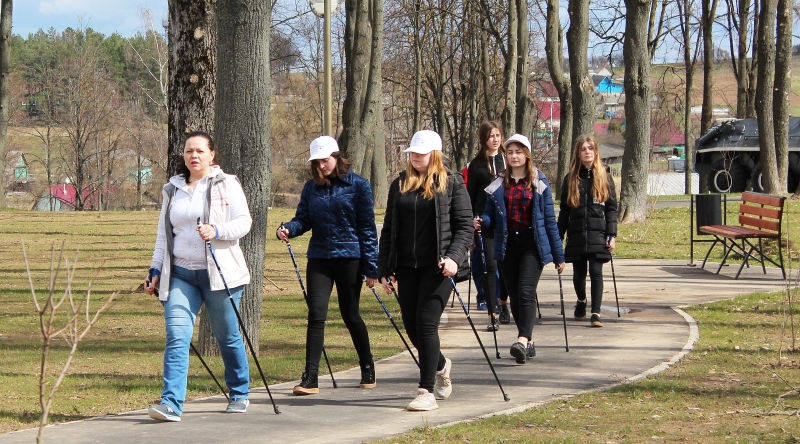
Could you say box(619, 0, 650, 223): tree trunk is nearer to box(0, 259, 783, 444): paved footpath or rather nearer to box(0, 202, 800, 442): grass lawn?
box(0, 202, 800, 442): grass lawn

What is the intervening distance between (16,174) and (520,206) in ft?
204

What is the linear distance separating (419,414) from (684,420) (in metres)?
1.64

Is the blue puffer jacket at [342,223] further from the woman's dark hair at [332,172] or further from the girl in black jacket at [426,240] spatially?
the girl in black jacket at [426,240]

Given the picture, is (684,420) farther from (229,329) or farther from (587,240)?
(587,240)

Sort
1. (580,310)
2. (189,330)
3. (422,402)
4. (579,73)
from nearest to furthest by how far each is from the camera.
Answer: (189,330) → (422,402) → (580,310) → (579,73)

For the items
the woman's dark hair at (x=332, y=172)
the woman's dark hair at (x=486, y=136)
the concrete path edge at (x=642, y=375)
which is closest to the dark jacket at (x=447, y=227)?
the woman's dark hair at (x=332, y=172)

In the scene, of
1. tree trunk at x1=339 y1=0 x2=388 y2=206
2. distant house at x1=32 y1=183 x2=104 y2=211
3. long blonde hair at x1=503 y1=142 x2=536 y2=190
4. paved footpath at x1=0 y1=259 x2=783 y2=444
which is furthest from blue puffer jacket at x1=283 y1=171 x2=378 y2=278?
distant house at x1=32 y1=183 x2=104 y2=211

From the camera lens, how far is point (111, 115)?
207 ft

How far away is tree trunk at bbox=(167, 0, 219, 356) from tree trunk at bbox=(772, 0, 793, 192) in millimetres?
18384

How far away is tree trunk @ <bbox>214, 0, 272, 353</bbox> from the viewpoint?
355 inches

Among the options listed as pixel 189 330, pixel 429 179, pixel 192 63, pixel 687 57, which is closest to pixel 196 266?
pixel 189 330

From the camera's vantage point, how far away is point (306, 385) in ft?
25.1

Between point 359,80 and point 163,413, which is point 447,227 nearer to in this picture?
point 163,413

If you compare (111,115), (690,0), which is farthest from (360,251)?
(111,115)
